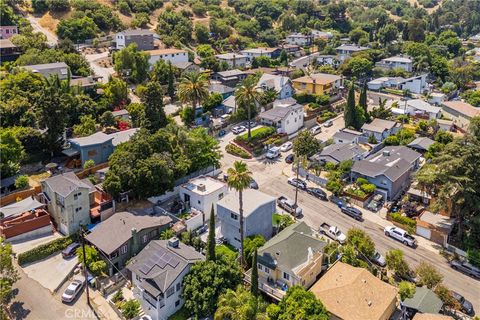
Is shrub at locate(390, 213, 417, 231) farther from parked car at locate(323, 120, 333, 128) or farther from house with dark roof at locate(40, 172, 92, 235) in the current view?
house with dark roof at locate(40, 172, 92, 235)

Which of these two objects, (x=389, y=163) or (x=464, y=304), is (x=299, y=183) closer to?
(x=389, y=163)

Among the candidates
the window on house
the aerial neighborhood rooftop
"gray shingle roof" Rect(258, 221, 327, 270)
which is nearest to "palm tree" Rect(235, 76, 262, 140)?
the aerial neighborhood rooftop

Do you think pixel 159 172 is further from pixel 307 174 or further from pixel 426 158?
pixel 426 158

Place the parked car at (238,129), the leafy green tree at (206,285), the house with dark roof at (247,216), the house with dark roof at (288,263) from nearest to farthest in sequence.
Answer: the leafy green tree at (206,285), the house with dark roof at (288,263), the house with dark roof at (247,216), the parked car at (238,129)

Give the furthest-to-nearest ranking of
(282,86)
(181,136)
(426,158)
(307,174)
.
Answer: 1. (282,86)
2. (426,158)
3. (307,174)
4. (181,136)

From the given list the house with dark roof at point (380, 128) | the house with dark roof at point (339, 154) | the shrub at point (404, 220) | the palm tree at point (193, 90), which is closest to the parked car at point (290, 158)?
the house with dark roof at point (339, 154)

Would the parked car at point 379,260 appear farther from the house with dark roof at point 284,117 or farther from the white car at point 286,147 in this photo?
the house with dark roof at point 284,117

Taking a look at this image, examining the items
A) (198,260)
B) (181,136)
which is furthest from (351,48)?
(198,260)

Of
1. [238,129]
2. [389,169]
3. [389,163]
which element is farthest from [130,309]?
[238,129]

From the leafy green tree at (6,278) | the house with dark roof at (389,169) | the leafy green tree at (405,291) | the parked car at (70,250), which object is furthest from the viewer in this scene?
the house with dark roof at (389,169)
